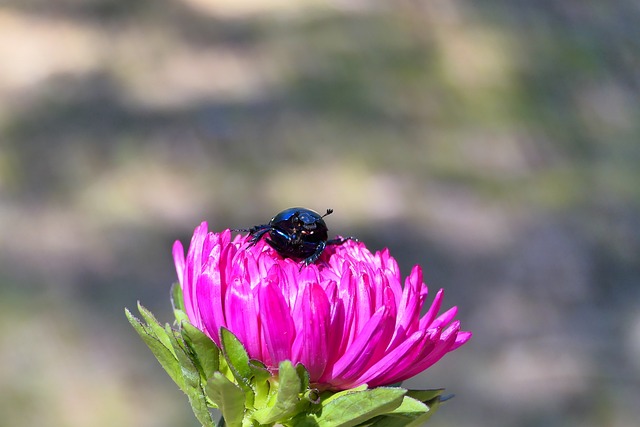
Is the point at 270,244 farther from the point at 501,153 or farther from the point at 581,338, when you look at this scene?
the point at 501,153

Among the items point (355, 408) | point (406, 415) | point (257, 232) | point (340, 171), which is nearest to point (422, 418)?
point (406, 415)

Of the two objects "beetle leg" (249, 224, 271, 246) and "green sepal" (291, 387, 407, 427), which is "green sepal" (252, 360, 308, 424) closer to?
"green sepal" (291, 387, 407, 427)

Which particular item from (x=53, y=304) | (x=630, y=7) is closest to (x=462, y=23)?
(x=630, y=7)

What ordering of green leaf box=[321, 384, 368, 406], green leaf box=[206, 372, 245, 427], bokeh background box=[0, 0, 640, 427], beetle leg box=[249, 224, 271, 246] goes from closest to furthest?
green leaf box=[206, 372, 245, 427], green leaf box=[321, 384, 368, 406], beetle leg box=[249, 224, 271, 246], bokeh background box=[0, 0, 640, 427]

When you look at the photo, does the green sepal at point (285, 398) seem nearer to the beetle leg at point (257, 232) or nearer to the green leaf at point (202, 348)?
the green leaf at point (202, 348)

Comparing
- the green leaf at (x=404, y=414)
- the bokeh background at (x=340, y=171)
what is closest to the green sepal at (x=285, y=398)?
the green leaf at (x=404, y=414)

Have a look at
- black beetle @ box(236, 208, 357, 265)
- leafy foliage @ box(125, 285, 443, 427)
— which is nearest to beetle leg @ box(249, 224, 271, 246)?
black beetle @ box(236, 208, 357, 265)

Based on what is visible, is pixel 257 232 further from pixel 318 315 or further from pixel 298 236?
pixel 318 315
